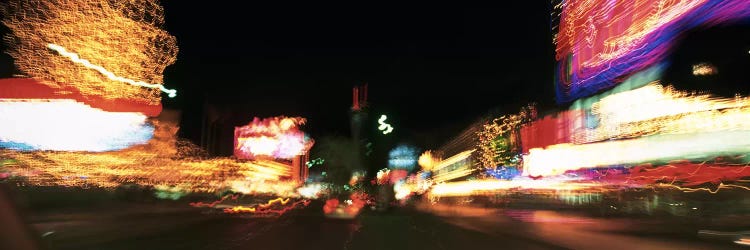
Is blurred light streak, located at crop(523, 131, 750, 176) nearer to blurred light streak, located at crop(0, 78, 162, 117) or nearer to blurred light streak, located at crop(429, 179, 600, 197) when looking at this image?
blurred light streak, located at crop(429, 179, 600, 197)

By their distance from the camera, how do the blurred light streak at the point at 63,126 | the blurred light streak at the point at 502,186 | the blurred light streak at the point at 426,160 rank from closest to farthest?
the blurred light streak at the point at 63,126 → the blurred light streak at the point at 502,186 → the blurred light streak at the point at 426,160

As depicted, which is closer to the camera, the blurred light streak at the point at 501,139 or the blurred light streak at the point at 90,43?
the blurred light streak at the point at 90,43

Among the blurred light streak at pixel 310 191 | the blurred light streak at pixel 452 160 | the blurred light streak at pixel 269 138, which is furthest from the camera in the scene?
the blurred light streak at pixel 452 160

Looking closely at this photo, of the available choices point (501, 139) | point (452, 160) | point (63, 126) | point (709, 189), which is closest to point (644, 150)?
point (709, 189)

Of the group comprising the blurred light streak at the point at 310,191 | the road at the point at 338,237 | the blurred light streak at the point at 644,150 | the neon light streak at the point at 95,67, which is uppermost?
the neon light streak at the point at 95,67

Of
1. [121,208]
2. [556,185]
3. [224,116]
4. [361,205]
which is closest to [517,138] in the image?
[556,185]

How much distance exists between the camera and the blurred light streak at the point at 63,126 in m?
13.6

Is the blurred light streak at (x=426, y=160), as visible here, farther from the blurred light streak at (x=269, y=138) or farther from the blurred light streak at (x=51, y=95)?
the blurred light streak at (x=51, y=95)

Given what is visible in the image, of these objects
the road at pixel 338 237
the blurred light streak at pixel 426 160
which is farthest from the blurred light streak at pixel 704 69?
the blurred light streak at pixel 426 160

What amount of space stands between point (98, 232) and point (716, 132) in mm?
16683

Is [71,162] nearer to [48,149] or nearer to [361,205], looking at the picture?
[48,149]

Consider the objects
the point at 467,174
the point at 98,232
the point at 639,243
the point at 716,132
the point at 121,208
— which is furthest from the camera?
the point at 467,174

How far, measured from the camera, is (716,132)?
53.4 feet

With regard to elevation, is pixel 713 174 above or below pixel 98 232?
above
